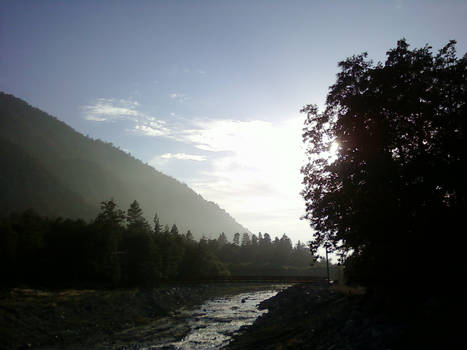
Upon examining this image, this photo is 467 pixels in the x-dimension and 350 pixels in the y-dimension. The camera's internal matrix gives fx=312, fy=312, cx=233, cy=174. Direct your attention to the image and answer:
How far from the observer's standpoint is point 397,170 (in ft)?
50.4

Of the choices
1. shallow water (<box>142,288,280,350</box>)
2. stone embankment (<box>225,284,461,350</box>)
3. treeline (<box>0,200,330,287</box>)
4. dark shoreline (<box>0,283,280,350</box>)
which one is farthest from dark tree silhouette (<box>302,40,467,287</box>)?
treeline (<box>0,200,330,287</box>)

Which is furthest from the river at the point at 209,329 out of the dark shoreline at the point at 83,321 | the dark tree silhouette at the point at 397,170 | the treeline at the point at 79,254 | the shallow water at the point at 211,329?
the treeline at the point at 79,254

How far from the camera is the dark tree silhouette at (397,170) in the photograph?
14.8m

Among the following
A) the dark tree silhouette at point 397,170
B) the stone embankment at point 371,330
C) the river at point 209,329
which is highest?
the dark tree silhouette at point 397,170

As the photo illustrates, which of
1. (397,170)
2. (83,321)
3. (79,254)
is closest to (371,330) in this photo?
(397,170)

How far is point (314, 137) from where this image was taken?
66.0 feet

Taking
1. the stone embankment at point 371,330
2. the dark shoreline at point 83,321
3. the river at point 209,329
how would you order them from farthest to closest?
the dark shoreline at point 83,321, the river at point 209,329, the stone embankment at point 371,330

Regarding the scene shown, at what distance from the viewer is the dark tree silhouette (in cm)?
1478

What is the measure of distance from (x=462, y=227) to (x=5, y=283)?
5917cm

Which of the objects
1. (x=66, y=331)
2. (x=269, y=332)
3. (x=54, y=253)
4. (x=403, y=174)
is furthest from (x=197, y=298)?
(x=403, y=174)

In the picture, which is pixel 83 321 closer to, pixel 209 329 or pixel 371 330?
pixel 209 329

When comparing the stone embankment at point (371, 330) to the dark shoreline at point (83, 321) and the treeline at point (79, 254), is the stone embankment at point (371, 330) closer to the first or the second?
the dark shoreline at point (83, 321)

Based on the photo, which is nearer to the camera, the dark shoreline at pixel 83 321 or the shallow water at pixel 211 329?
the shallow water at pixel 211 329

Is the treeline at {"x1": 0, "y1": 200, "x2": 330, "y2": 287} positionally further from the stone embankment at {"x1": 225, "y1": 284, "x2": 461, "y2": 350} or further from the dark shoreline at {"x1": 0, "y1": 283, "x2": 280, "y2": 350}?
the stone embankment at {"x1": 225, "y1": 284, "x2": 461, "y2": 350}
